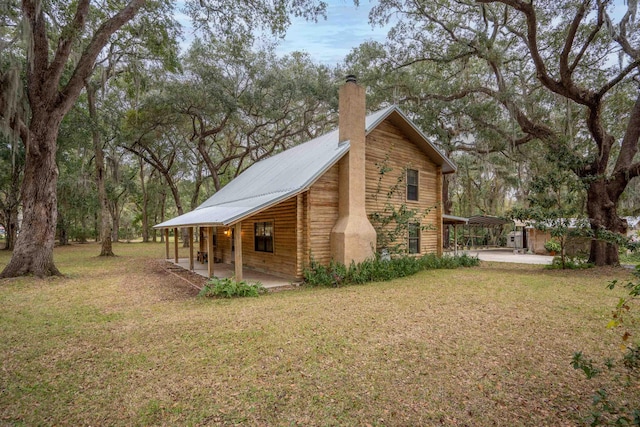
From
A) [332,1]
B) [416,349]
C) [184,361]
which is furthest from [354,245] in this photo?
[332,1]

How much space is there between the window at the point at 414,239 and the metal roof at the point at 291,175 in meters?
3.13

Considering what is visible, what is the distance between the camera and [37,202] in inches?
390

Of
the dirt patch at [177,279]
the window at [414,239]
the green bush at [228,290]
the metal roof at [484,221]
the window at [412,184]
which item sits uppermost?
the window at [412,184]

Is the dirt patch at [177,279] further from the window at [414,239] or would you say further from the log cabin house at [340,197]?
the window at [414,239]

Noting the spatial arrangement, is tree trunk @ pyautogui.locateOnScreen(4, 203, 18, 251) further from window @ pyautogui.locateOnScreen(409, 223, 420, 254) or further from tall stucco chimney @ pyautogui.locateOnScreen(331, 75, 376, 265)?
window @ pyautogui.locateOnScreen(409, 223, 420, 254)

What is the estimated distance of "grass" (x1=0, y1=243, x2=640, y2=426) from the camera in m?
3.13

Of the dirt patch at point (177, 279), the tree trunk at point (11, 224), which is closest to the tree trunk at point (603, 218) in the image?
the dirt patch at point (177, 279)

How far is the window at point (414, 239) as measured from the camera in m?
13.0

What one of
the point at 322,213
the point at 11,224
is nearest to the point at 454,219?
the point at 322,213

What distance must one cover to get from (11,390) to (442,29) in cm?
1757

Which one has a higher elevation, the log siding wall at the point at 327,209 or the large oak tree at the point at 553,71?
the large oak tree at the point at 553,71

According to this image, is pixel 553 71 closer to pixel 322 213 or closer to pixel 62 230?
pixel 322 213

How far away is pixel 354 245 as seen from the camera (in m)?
9.88

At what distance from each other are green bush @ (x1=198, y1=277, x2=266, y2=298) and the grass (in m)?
0.44
